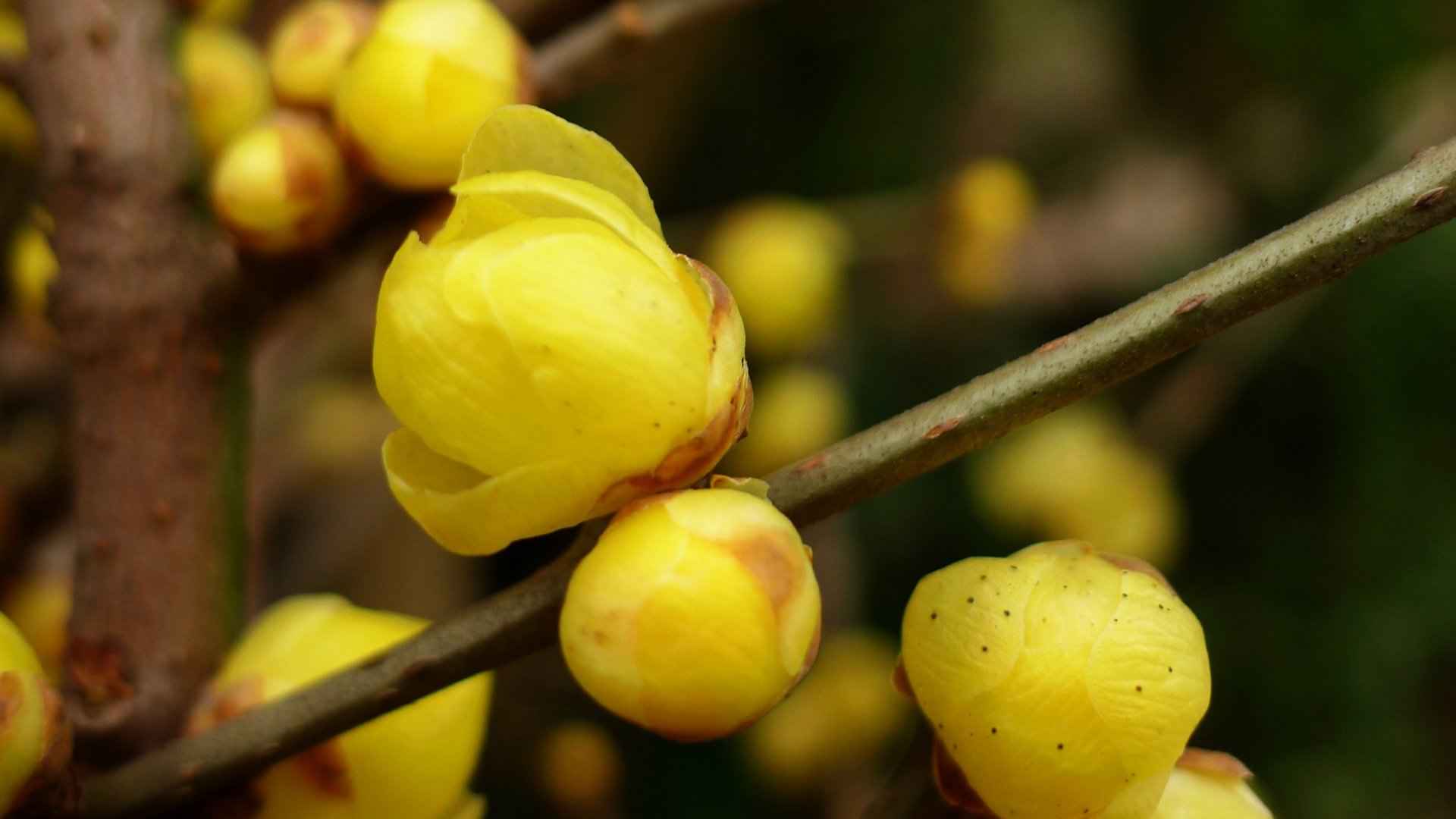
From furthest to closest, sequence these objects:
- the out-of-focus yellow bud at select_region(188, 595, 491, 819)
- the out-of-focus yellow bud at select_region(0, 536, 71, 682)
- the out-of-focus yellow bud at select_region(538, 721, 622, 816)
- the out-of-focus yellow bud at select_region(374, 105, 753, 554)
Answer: the out-of-focus yellow bud at select_region(538, 721, 622, 816) → the out-of-focus yellow bud at select_region(0, 536, 71, 682) → the out-of-focus yellow bud at select_region(188, 595, 491, 819) → the out-of-focus yellow bud at select_region(374, 105, 753, 554)

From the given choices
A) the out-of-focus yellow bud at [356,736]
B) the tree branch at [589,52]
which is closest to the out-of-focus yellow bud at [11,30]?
the tree branch at [589,52]

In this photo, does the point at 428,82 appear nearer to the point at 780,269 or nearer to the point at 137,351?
the point at 137,351

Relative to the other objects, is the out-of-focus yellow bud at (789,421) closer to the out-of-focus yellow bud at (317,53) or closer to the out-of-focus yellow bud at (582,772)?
the out-of-focus yellow bud at (582,772)

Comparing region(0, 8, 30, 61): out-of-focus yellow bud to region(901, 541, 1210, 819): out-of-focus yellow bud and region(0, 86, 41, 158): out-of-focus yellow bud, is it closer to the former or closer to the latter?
region(0, 86, 41, 158): out-of-focus yellow bud

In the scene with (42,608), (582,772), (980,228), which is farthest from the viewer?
(980,228)

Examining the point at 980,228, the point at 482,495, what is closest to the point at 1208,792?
the point at 482,495

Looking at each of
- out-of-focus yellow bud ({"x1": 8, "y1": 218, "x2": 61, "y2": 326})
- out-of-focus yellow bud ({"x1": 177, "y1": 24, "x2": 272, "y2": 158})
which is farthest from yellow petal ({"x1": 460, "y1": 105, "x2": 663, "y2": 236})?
out-of-focus yellow bud ({"x1": 8, "y1": 218, "x2": 61, "y2": 326})

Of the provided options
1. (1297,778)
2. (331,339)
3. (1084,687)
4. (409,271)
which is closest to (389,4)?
(409,271)
